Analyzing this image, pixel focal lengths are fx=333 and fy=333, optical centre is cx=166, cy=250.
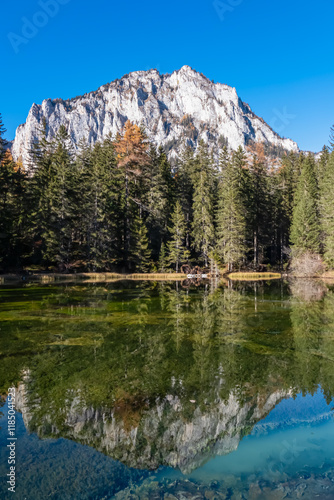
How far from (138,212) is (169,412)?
143ft

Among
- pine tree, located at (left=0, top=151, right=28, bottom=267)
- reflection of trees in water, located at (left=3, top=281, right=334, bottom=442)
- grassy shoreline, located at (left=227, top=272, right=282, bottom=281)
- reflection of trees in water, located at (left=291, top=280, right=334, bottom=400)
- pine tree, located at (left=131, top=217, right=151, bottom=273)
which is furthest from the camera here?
grassy shoreline, located at (left=227, top=272, right=282, bottom=281)

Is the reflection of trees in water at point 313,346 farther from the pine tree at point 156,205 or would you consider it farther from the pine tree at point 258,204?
the pine tree at point 258,204

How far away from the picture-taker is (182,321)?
1485 centimetres

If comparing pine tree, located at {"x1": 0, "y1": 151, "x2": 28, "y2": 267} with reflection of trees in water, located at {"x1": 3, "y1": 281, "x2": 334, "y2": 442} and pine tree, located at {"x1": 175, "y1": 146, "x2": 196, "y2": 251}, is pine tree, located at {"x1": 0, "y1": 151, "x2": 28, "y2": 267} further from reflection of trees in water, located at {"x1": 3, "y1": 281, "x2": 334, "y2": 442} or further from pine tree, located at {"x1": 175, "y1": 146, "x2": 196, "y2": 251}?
reflection of trees in water, located at {"x1": 3, "y1": 281, "x2": 334, "y2": 442}

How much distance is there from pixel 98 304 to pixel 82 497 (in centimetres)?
1599

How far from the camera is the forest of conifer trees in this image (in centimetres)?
4088

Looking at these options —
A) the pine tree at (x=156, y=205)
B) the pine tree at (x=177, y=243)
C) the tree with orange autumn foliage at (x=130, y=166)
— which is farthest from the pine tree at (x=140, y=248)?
the pine tree at (x=156, y=205)

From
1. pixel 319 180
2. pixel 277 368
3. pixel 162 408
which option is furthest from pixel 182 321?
pixel 319 180

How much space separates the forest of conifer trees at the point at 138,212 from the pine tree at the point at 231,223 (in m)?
0.14

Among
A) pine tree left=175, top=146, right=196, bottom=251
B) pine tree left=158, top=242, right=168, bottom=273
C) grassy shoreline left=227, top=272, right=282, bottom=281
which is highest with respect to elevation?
pine tree left=175, top=146, right=196, bottom=251

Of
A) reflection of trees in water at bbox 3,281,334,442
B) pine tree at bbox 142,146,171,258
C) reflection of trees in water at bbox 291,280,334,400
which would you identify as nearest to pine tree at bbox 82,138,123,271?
pine tree at bbox 142,146,171,258

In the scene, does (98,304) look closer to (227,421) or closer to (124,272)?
(227,421)

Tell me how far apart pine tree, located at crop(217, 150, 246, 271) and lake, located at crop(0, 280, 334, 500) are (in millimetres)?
31721

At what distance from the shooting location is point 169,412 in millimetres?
6242
